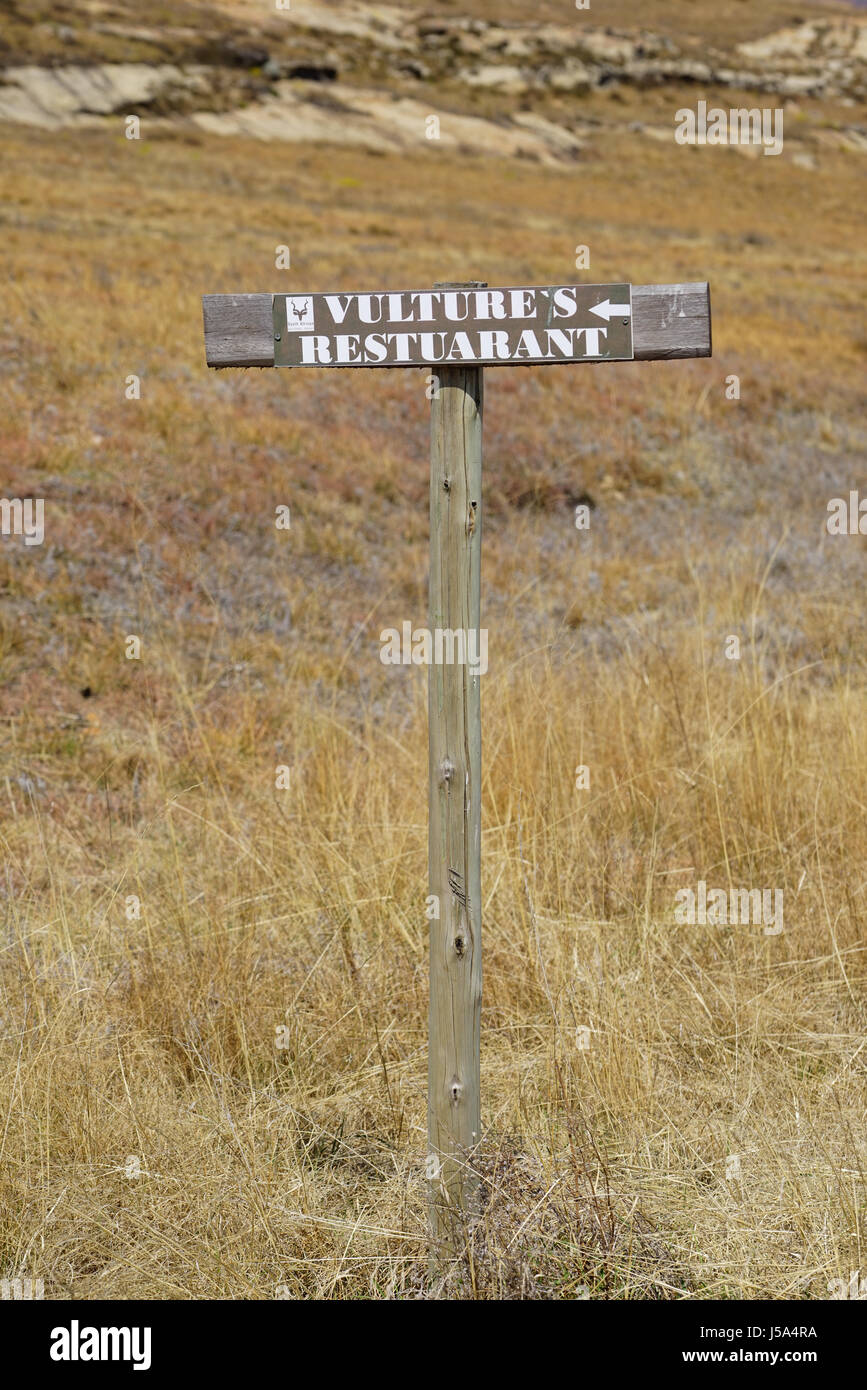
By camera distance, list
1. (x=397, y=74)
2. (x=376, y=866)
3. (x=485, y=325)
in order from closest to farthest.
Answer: (x=485, y=325)
(x=376, y=866)
(x=397, y=74)

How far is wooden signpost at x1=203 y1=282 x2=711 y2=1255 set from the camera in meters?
2.47

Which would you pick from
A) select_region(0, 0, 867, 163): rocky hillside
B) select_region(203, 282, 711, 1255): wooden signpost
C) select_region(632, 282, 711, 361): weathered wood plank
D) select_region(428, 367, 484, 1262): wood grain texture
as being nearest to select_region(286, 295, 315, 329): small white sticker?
select_region(203, 282, 711, 1255): wooden signpost

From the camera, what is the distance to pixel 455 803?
2580 mm

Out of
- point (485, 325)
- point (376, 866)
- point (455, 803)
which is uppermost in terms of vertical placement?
point (485, 325)

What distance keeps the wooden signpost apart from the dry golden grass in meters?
0.26

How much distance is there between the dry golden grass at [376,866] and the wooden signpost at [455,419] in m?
0.26

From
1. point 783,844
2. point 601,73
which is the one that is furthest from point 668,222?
point 783,844

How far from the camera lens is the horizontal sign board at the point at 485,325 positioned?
2.46 meters

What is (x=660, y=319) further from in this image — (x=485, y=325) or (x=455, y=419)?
(x=455, y=419)

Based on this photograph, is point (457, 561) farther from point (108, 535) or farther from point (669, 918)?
point (108, 535)

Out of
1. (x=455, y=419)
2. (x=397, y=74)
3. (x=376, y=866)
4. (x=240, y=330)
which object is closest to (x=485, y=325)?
(x=455, y=419)

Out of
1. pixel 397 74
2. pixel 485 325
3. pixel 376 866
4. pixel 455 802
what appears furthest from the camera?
pixel 397 74

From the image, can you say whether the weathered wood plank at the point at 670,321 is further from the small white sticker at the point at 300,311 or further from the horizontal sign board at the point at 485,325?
the small white sticker at the point at 300,311

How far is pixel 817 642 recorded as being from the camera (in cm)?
688
